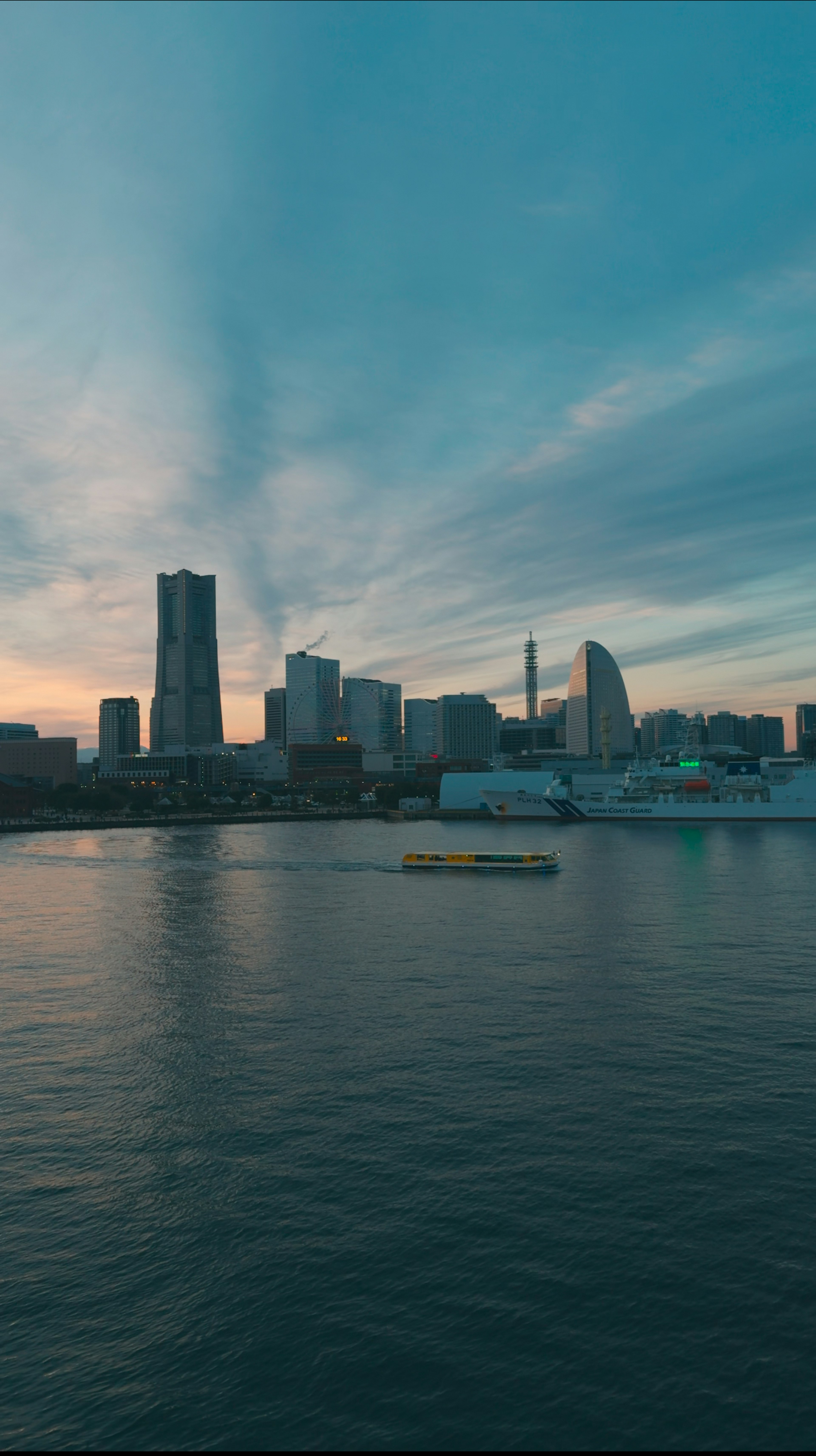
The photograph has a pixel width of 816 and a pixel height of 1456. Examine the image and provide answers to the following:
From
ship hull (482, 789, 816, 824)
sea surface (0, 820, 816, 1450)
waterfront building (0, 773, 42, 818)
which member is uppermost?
waterfront building (0, 773, 42, 818)

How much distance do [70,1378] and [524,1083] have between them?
1593 centimetres

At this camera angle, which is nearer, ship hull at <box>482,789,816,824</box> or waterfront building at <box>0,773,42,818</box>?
ship hull at <box>482,789,816,824</box>

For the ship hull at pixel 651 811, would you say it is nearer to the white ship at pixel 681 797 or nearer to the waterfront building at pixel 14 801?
the white ship at pixel 681 797

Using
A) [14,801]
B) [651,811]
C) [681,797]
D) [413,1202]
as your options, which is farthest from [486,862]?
[14,801]

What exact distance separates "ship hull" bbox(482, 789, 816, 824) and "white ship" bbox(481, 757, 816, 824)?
0.42 feet

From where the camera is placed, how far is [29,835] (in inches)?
6260

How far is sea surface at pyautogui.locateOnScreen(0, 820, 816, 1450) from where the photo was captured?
14.3 meters

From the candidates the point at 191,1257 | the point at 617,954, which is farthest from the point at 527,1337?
the point at 617,954

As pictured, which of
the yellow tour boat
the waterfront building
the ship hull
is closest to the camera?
the yellow tour boat

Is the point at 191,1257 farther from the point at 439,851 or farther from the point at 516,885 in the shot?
the point at 439,851

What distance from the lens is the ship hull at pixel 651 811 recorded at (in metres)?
141

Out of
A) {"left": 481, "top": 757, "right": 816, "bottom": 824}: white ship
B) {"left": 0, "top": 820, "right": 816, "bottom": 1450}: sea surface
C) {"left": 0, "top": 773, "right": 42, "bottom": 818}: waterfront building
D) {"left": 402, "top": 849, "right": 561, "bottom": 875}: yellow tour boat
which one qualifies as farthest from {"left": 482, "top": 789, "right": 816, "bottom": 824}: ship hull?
{"left": 0, "top": 773, "right": 42, "bottom": 818}: waterfront building

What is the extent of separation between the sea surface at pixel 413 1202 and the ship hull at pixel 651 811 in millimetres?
101986

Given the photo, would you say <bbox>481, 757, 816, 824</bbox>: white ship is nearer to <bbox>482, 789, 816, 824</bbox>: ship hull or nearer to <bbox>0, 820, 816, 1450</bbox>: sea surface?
<bbox>482, 789, 816, 824</bbox>: ship hull
